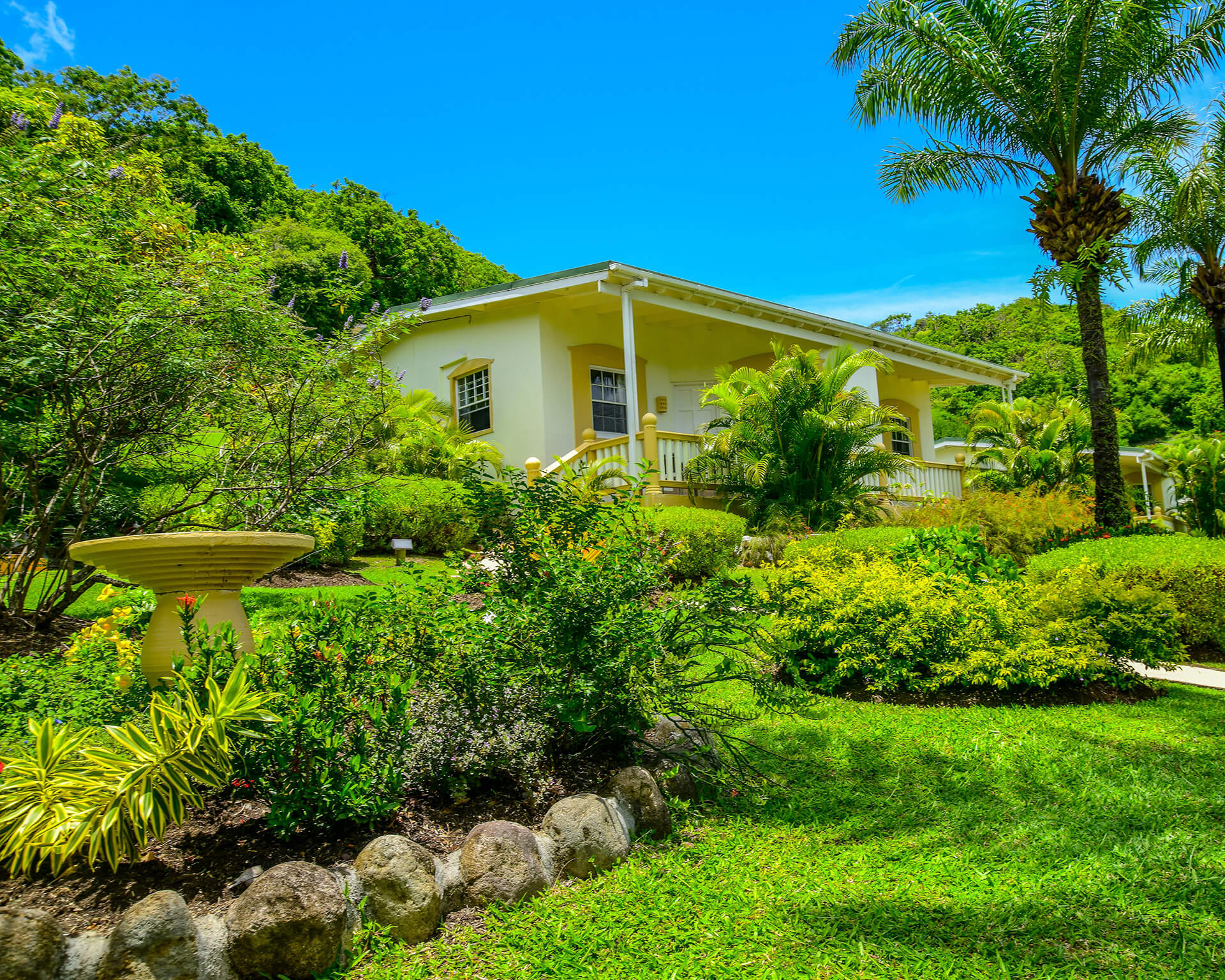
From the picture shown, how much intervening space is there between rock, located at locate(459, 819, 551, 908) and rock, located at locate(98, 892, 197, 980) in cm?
94

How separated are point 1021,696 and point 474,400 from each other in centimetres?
1241

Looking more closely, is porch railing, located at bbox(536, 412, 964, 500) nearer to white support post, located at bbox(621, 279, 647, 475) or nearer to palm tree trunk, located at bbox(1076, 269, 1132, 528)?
→ white support post, located at bbox(621, 279, 647, 475)

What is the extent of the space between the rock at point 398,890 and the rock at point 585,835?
586 millimetres

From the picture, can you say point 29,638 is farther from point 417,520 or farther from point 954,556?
point 954,556

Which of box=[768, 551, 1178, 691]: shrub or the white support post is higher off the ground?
the white support post

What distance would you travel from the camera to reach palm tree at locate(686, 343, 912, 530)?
12.9 meters

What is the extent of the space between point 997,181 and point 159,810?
521 inches

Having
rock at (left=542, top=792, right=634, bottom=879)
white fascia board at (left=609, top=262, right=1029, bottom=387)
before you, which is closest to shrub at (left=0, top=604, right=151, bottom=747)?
rock at (left=542, top=792, right=634, bottom=879)

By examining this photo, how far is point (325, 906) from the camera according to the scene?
2.43 meters

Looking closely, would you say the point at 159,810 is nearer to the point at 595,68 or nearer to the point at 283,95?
the point at 595,68

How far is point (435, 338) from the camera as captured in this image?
1655 centimetres

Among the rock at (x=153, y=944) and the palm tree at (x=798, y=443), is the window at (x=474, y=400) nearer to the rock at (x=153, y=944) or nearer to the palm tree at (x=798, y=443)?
the palm tree at (x=798, y=443)

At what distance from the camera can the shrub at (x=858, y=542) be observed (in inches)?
301

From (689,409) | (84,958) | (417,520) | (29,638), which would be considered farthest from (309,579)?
(689,409)
